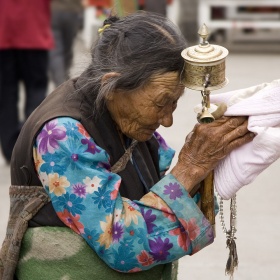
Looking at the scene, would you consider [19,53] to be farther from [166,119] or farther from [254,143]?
[254,143]

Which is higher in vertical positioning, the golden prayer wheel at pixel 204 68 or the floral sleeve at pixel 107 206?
the golden prayer wheel at pixel 204 68

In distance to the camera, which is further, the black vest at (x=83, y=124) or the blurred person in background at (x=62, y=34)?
the blurred person in background at (x=62, y=34)

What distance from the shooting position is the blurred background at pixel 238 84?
4762mm

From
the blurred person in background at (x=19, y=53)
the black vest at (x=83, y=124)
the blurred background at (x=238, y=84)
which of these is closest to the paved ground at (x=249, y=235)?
the blurred background at (x=238, y=84)

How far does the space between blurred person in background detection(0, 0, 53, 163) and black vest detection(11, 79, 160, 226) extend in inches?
135

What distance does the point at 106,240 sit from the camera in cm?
249

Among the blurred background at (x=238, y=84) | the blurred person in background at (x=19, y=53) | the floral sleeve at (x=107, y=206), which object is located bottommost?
the blurred background at (x=238, y=84)

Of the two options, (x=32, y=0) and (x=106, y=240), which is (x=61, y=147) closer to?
(x=106, y=240)

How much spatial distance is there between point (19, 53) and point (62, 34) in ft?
6.85

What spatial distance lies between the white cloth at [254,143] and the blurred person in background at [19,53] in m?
3.57

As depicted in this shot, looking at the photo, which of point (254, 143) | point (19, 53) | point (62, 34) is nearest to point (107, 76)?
point (254, 143)

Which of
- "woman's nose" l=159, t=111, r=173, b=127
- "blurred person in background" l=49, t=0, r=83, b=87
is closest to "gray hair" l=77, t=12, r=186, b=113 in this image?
"woman's nose" l=159, t=111, r=173, b=127

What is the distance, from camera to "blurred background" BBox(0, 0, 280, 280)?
476 cm

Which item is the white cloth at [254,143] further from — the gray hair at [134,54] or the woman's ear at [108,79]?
the woman's ear at [108,79]
